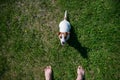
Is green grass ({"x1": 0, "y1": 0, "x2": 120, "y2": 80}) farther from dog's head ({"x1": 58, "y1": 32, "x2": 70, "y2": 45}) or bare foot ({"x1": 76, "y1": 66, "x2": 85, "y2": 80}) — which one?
dog's head ({"x1": 58, "y1": 32, "x2": 70, "y2": 45})

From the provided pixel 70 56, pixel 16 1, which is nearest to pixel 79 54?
pixel 70 56

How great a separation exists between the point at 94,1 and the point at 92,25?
0.58 meters

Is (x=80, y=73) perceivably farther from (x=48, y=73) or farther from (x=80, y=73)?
(x=48, y=73)

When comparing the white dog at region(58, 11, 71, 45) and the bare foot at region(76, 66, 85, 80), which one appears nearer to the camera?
the white dog at region(58, 11, 71, 45)

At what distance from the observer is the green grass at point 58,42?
8.11 meters

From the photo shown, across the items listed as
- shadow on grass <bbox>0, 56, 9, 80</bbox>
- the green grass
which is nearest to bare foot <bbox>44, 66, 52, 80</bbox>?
the green grass

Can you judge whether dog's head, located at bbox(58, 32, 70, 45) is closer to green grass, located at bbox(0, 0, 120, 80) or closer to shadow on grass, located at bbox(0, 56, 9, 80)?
green grass, located at bbox(0, 0, 120, 80)

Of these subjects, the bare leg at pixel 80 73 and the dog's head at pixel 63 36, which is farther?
the bare leg at pixel 80 73

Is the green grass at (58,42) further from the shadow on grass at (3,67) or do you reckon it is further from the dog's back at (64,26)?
the dog's back at (64,26)

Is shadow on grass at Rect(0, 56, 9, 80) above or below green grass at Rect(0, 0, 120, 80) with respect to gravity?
below

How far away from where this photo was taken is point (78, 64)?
320 inches

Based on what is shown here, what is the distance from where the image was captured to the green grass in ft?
26.6

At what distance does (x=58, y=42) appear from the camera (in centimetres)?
815

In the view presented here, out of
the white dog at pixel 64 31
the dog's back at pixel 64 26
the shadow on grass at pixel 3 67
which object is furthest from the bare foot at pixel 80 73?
the shadow on grass at pixel 3 67
